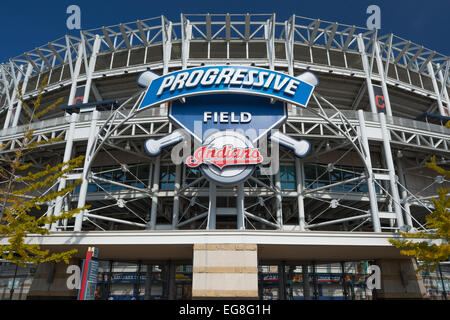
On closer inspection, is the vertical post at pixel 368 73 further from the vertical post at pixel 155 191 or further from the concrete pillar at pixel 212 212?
the vertical post at pixel 155 191

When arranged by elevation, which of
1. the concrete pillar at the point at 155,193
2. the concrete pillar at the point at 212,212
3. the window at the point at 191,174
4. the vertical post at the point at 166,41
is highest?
the vertical post at the point at 166,41

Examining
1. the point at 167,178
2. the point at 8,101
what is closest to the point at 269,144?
the point at 167,178

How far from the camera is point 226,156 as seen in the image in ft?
61.0

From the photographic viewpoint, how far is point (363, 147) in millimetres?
21000

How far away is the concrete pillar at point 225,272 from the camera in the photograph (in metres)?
13.7

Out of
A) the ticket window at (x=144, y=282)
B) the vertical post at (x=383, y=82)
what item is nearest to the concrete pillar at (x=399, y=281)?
the ticket window at (x=144, y=282)

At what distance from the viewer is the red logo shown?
1841 centimetres

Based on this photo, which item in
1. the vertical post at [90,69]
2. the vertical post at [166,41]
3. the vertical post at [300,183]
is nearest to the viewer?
the vertical post at [300,183]

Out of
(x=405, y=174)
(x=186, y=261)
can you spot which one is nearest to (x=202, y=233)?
(x=186, y=261)

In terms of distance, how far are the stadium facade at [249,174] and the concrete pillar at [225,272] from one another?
46 millimetres

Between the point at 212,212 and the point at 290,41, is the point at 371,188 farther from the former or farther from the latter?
the point at 290,41

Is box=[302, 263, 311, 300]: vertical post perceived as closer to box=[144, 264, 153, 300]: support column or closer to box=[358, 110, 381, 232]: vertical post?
box=[358, 110, 381, 232]: vertical post

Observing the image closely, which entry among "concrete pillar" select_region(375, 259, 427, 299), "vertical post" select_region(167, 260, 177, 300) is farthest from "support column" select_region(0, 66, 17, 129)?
"concrete pillar" select_region(375, 259, 427, 299)
